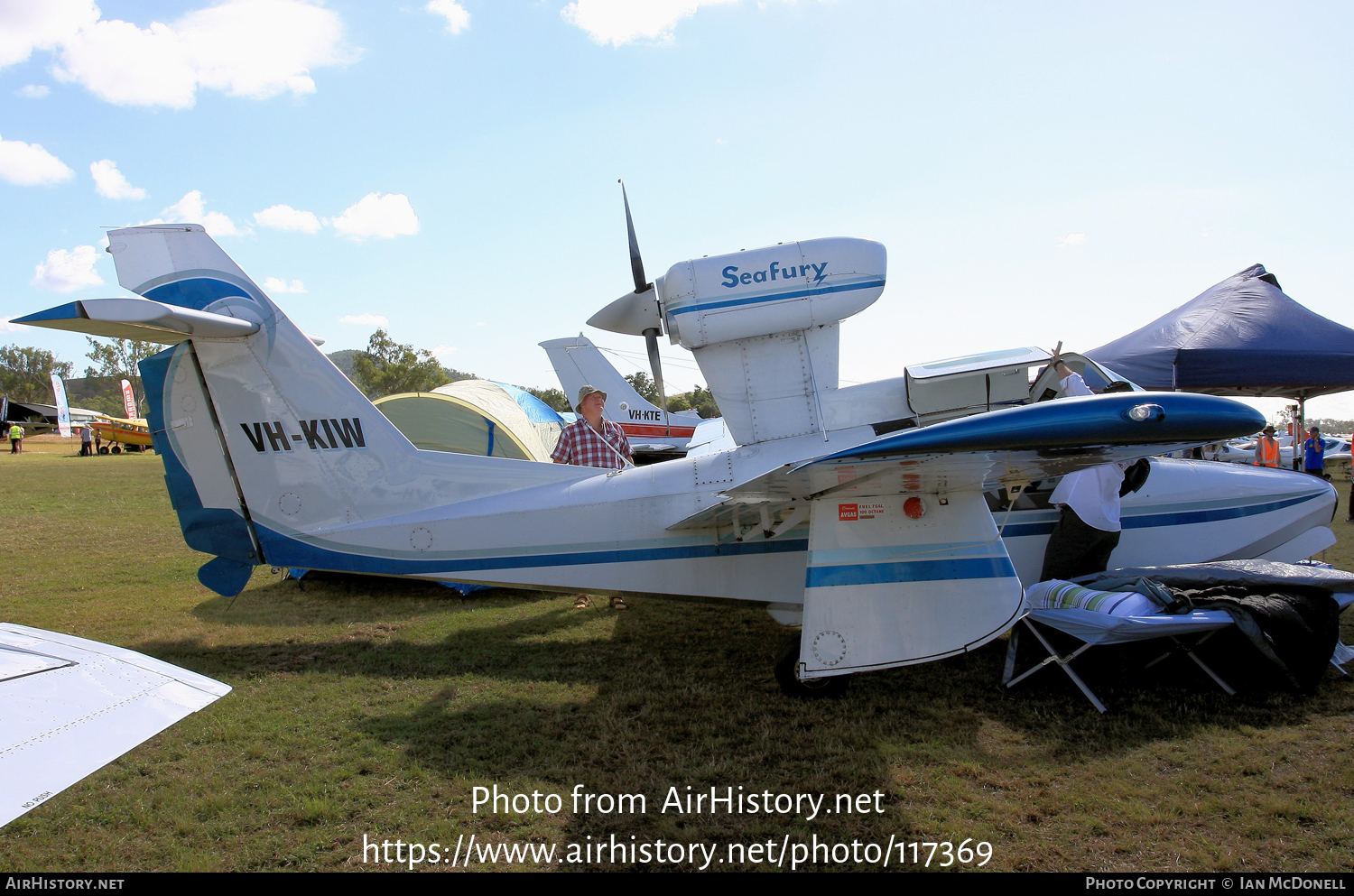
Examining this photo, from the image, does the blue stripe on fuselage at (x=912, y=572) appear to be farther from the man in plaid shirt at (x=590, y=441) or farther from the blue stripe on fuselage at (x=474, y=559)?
the man in plaid shirt at (x=590, y=441)

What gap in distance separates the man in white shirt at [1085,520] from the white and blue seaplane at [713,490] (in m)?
0.19

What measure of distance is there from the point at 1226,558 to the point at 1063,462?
11.4 ft

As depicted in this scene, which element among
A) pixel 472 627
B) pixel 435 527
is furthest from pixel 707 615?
pixel 435 527

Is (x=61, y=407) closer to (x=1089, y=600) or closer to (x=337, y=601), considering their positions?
(x=337, y=601)

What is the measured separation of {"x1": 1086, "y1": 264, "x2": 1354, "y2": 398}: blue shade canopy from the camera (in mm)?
11727

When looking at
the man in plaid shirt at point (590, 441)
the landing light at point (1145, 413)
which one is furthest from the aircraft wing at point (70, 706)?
the man in plaid shirt at point (590, 441)

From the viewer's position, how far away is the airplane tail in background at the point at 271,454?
5480 millimetres

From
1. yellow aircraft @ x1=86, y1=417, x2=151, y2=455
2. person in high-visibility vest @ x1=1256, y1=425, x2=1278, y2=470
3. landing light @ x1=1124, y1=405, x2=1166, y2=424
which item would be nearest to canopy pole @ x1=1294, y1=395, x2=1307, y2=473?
person in high-visibility vest @ x1=1256, y1=425, x2=1278, y2=470

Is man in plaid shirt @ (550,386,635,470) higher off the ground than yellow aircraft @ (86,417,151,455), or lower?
lower

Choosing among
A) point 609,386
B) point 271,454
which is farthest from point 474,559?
point 609,386

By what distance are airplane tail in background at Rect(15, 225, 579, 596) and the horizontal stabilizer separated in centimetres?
14

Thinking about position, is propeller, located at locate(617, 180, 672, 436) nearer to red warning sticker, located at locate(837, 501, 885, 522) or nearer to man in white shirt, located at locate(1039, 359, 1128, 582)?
red warning sticker, located at locate(837, 501, 885, 522)

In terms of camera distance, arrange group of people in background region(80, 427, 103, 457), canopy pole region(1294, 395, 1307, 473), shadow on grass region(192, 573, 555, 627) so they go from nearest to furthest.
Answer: shadow on grass region(192, 573, 555, 627) → canopy pole region(1294, 395, 1307, 473) → group of people in background region(80, 427, 103, 457)

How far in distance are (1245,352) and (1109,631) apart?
A: 1038 cm
